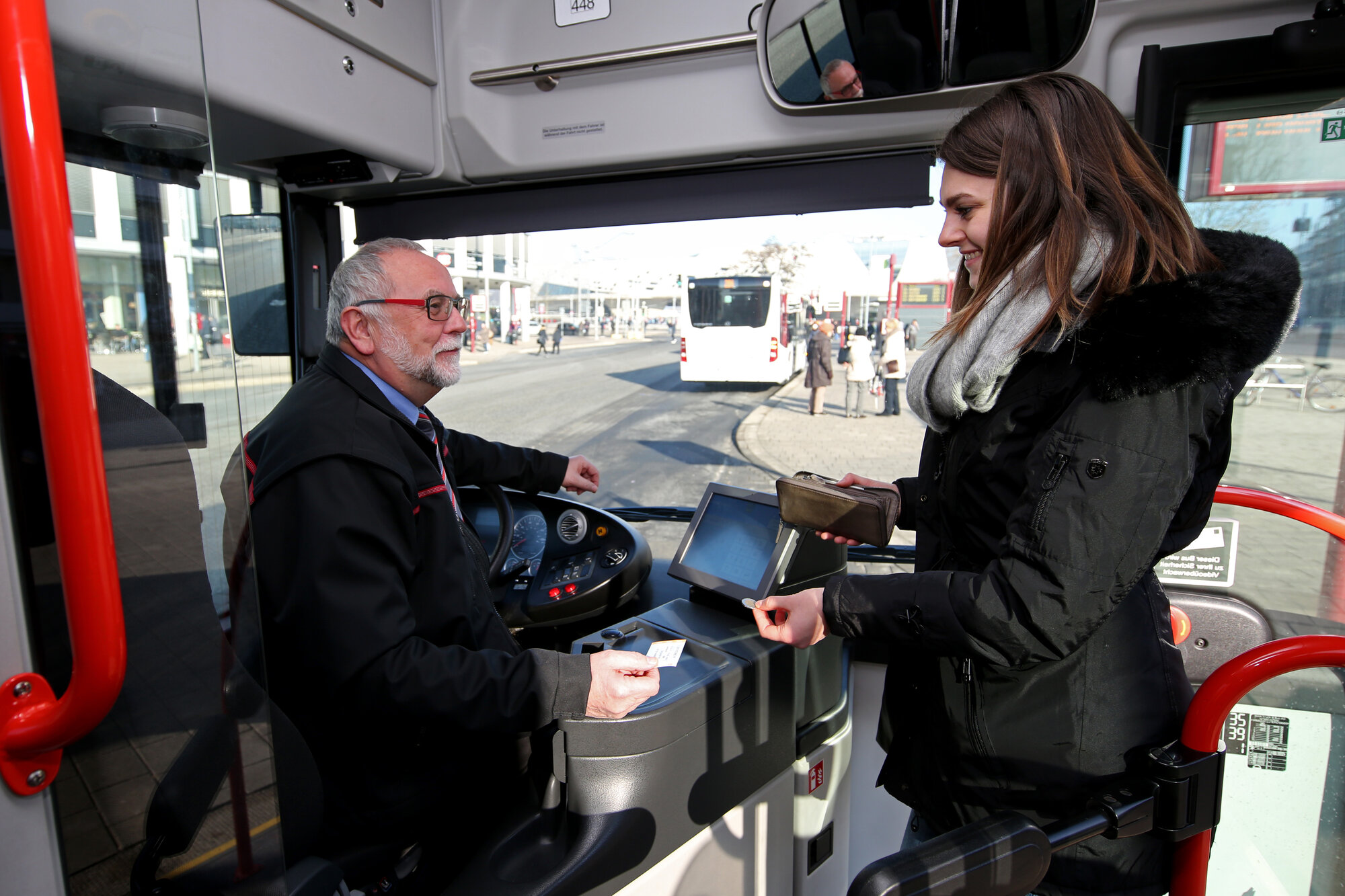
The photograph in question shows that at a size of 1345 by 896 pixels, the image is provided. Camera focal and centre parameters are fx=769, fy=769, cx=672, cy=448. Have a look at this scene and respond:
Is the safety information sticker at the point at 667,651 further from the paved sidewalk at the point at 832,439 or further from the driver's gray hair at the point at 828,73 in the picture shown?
the paved sidewalk at the point at 832,439

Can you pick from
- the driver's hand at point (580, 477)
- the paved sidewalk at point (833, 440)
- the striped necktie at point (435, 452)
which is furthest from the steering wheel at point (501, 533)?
the paved sidewalk at point (833, 440)

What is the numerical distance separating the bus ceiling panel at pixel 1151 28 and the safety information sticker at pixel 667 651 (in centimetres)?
144

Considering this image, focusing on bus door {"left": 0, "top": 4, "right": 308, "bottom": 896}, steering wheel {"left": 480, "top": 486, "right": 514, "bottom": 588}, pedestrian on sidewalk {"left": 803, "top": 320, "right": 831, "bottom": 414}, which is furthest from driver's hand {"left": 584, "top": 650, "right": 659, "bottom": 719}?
pedestrian on sidewalk {"left": 803, "top": 320, "right": 831, "bottom": 414}

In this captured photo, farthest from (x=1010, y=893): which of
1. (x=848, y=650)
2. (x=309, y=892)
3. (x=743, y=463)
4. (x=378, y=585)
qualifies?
(x=743, y=463)

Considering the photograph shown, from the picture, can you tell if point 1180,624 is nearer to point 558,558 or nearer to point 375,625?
point 558,558

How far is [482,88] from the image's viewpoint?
2.04m

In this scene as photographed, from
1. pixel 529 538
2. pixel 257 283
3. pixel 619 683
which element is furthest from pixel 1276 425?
pixel 257 283

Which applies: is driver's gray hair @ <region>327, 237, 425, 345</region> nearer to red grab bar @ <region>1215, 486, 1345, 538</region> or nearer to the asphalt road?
the asphalt road

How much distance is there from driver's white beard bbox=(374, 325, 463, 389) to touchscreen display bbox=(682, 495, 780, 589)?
0.67 metres

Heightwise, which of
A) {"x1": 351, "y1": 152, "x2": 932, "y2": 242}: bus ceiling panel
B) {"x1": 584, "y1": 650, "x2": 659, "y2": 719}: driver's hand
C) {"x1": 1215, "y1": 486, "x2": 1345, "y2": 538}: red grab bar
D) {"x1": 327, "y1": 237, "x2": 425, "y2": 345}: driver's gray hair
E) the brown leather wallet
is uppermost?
{"x1": 351, "y1": 152, "x2": 932, "y2": 242}: bus ceiling panel

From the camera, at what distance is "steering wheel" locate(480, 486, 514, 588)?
226 centimetres

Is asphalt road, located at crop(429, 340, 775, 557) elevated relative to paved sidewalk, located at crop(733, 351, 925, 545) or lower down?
elevated

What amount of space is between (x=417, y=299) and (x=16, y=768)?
114 cm

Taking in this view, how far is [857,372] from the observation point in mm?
7418
